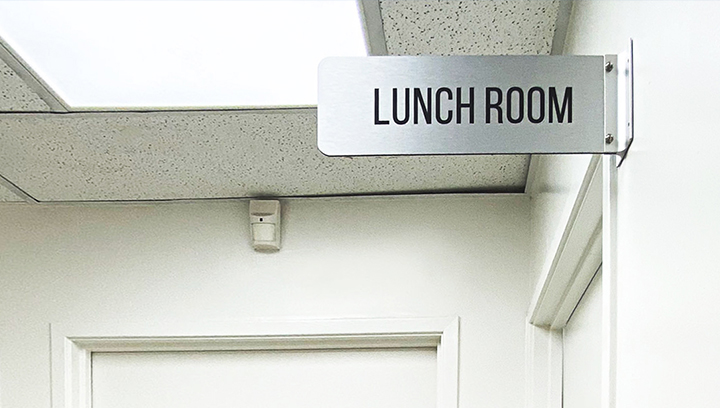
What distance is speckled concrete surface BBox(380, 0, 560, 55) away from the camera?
143cm

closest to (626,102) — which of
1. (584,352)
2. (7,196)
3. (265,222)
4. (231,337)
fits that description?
(584,352)

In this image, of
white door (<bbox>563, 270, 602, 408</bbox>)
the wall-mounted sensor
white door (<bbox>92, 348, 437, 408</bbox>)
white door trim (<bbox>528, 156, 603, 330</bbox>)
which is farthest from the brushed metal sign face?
white door (<bbox>92, 348, 437, 408</bbox>)

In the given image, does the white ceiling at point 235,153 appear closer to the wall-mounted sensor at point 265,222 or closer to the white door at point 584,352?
the wall-mounted sensor at point 265,222

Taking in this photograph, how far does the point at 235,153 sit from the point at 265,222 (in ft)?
1.10

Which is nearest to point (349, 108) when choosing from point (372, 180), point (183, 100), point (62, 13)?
point (62, 13)

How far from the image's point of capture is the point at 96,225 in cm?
263

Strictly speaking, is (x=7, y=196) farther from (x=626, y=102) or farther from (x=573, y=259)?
(x=626, y=102)

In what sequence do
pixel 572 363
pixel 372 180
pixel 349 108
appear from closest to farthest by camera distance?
pixel 349 108, pixel 572 363, pixel 372 180

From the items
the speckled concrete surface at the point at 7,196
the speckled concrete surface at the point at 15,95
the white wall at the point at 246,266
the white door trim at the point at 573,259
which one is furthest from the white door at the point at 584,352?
the speckled concrete surface at the point at 7,196

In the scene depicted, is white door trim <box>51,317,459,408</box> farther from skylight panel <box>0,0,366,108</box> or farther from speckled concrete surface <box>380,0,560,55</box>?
speckled concrete surface <box>380,0,560,55</box>

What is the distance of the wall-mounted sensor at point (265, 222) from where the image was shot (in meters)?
2.53

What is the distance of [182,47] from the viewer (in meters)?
1.62

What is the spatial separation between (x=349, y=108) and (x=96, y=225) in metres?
1.82

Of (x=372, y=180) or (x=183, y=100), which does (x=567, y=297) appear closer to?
(x=372, y=180)
